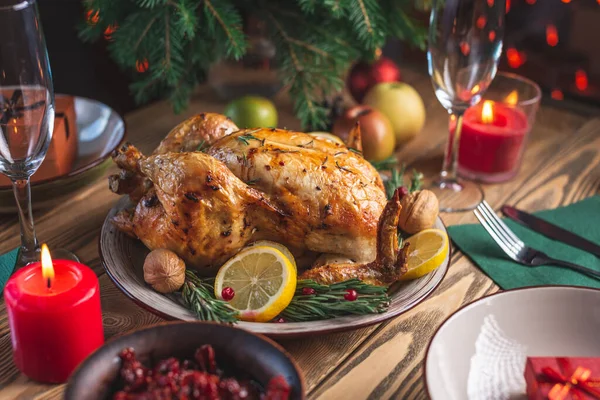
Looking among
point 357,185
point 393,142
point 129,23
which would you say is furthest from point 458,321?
point 129,23

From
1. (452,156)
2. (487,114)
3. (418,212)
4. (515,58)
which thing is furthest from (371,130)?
(515,58)

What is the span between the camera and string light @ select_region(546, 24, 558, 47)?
2945mm

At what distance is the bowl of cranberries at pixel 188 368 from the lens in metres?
0.88

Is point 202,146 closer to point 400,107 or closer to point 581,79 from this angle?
point 400,107

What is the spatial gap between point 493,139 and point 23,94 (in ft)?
4.20

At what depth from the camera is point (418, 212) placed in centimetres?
140

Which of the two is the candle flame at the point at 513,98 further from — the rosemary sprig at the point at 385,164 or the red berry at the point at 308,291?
the red berry at the point at 308,291

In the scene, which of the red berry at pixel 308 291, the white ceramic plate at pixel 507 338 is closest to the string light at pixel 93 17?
the red berry at pixel 308 291

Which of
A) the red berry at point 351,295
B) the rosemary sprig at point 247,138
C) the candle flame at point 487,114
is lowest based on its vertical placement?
the candle flame at point 487,114

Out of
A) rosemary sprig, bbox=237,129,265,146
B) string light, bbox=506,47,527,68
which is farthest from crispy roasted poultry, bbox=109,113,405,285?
string light, bbox=506,47,527,68

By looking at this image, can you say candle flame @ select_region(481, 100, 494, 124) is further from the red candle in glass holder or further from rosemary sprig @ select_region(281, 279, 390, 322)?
rosemary sprig @ select_region(281, 279, 390, 322)

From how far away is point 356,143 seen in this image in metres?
1.54

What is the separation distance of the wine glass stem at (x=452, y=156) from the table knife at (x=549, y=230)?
23cm

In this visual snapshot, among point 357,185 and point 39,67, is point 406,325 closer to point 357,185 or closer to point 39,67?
point 357,185
